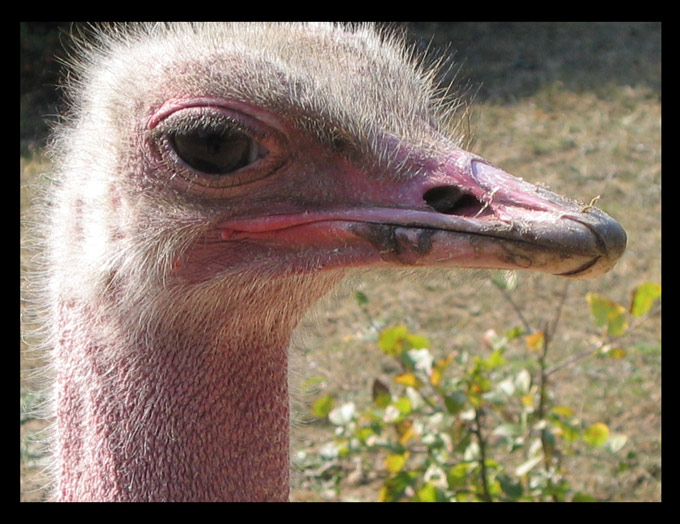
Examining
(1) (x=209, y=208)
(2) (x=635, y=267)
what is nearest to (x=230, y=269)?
(1) (x=209, y=208)

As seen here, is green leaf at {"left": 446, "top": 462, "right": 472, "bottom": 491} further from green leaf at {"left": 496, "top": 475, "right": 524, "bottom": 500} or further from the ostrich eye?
the ostrich eye

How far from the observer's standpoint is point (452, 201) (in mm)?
1613

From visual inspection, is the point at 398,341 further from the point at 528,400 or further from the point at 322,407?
the point at 528,400

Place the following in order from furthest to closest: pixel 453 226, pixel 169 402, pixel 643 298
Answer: pixel 643 298
pixel 169 402
pixel 453 226

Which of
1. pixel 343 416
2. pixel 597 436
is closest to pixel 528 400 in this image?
pixel 597 436

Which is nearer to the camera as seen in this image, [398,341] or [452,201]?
[452,201]

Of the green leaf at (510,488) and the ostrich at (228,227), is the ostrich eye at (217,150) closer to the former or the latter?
the ostrich at (228,227)

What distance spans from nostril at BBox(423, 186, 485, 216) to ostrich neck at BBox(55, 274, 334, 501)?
0.45 m

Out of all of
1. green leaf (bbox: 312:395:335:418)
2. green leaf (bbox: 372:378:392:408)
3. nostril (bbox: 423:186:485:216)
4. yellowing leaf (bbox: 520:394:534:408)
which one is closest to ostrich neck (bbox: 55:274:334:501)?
nostril (bbox: 423:186:485:216)

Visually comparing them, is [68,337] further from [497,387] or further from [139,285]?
[497,387]

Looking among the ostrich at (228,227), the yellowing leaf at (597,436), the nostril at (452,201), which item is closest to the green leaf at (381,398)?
the yellowing leaf at (597,436)

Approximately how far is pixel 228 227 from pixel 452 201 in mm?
436

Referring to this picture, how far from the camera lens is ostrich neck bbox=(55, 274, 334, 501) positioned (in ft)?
6.16

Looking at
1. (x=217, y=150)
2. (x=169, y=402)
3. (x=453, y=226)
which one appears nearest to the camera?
(x=453, y=226)
